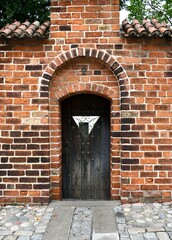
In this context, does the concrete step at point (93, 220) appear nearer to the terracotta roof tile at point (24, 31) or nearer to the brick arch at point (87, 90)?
the brick arch at point (87, 90)

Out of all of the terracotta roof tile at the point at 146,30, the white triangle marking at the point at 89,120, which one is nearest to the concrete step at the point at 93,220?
the white triangle marking at the point at 89,120

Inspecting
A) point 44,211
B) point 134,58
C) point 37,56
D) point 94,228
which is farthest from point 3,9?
point 94,228

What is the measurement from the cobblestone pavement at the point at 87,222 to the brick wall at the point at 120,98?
29 centimetres

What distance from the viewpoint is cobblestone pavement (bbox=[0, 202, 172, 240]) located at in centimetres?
387

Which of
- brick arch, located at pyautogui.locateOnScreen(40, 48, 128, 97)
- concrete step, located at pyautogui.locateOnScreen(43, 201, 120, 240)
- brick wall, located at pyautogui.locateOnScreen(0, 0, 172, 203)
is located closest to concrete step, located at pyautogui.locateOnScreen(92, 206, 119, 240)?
concrete step, located at pyautogui.locateOnScreen(43, 201, 120, 240)

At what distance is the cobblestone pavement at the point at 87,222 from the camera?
387 centimetres

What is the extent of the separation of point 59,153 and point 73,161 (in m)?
0.44

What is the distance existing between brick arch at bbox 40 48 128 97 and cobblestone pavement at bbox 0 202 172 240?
6.57 feet

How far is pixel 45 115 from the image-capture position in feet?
16.7

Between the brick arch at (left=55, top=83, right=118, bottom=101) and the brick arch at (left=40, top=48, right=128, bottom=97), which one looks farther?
the brick arch at (left=55, top=83, right=118, bottom=101)

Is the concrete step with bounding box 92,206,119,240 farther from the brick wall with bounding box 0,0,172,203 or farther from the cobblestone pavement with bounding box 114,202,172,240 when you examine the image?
the brick wall with bounding box 0,0,172,203

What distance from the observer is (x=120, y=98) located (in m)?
5.13

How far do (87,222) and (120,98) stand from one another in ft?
6.99

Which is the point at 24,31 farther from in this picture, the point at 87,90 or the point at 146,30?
the point at 146,30
